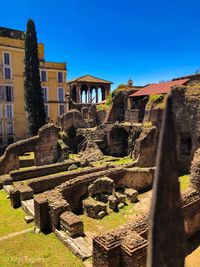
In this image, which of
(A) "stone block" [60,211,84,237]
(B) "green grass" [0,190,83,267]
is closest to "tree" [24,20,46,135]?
(B) "green grass" [0,190,83,267]

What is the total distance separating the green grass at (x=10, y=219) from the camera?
10.6m

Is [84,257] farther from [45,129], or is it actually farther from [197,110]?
[45,129]

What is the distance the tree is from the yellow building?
4.00m

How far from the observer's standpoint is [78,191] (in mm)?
13359

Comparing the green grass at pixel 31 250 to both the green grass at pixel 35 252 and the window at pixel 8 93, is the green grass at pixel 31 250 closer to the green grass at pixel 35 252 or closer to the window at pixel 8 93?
the green grass at pixel 35 252

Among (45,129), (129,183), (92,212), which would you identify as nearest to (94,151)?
(45,129)

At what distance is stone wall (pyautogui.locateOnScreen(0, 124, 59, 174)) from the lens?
19.5 metres

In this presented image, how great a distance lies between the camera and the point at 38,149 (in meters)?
21.7

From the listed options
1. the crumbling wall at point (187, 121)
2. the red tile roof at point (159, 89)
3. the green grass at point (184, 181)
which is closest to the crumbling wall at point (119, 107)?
the red tile roof at point (159, 89)

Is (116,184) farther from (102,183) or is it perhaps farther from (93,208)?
(93,208)

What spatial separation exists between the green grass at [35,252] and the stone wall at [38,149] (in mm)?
10521

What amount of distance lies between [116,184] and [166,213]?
12671 millimetres

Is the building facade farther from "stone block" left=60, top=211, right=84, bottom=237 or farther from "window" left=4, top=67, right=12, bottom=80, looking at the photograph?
"stone block" left=60, top=211, right=84, bottom=237

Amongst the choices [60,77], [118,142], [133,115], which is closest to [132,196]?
[118,142]
